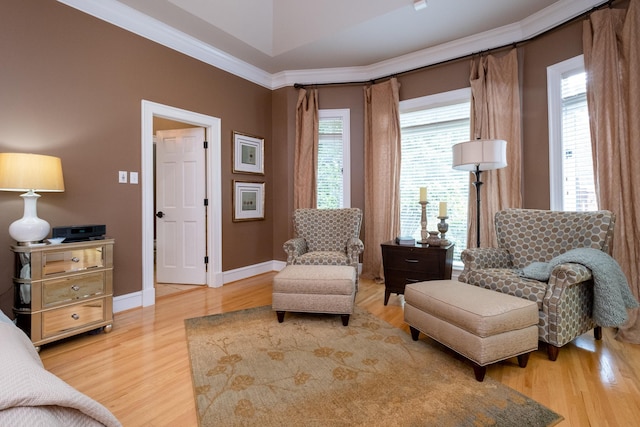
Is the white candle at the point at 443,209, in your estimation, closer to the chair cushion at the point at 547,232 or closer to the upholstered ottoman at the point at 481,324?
the chair cushion at the point at 547,232

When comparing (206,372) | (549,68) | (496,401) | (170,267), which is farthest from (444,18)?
(170,267)

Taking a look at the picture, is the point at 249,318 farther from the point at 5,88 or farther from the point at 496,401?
the point at 5,88

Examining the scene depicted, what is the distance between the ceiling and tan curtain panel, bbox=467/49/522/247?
0.33 m

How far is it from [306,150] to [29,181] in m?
3.07

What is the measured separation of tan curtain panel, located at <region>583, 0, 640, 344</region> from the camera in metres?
2.41

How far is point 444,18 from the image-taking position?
3211 mm

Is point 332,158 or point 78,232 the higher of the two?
point 332,158

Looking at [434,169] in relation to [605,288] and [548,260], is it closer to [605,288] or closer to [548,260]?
[548,260]

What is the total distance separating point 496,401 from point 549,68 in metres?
3.17

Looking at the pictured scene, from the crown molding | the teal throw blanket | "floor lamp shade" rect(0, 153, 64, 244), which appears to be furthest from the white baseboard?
the teal throw blanket

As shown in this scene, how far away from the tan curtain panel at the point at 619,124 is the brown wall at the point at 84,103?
4.00 m

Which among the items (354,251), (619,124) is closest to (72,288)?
(354,251)

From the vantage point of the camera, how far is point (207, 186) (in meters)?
3.99

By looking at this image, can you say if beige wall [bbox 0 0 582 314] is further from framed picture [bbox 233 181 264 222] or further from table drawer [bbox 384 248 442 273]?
table drawer [bbox 384 248 442 273]
